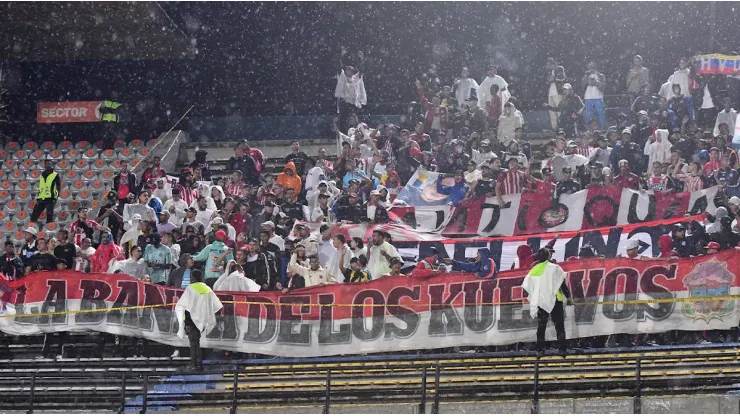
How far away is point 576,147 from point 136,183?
7771 millimetres

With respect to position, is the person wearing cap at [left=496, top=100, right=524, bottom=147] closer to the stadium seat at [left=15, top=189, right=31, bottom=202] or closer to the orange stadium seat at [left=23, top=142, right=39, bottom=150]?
the stadium seat at [left=15, top=189, right=31, bottom=202]

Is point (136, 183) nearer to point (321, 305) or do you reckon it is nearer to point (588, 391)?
point (321, 305)

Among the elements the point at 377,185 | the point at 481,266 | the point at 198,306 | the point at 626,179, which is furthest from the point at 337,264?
the point at 626,179

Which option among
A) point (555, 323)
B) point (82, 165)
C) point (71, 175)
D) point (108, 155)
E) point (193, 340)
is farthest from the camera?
point (108, 155)

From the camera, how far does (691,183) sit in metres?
19.8

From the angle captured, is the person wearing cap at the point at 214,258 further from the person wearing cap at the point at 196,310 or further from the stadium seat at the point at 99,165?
the stadium seat at the point at 99,165

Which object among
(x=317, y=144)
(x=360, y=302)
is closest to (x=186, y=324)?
(x=360, y=302)

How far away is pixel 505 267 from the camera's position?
18.6 metres

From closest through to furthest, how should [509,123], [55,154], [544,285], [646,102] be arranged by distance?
[544,285] → [646,102] → [509,123] → [55,154]

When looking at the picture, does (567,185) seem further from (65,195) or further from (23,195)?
(23,195)

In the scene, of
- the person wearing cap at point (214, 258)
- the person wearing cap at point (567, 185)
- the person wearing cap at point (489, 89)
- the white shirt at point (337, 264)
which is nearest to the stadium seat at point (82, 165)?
the person wearing cap at point (489, 89)

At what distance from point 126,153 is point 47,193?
312 cm

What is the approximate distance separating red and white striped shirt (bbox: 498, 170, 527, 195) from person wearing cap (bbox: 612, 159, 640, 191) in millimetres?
1420

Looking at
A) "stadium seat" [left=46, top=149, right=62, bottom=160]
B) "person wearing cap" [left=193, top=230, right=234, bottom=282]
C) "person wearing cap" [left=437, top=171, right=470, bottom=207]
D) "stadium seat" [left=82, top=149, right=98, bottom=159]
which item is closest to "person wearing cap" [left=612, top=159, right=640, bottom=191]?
"person wearing cap" [left=437, top=171, right=470, bottom=207]
